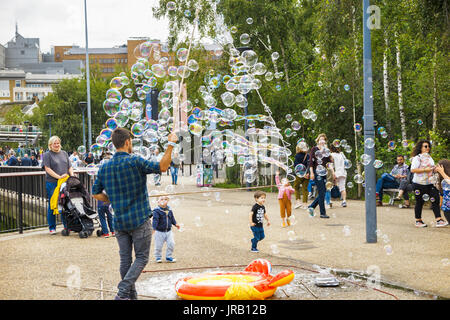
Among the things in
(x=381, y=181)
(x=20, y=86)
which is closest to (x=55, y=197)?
(x=381, y=181)

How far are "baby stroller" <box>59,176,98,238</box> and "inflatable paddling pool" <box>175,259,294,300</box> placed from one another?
495 centimetres

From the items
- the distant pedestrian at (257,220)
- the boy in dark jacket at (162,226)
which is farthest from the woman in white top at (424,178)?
the boy in dark jacket at (162,226)

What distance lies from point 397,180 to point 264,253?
7.73 m

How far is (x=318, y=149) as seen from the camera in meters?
12.2

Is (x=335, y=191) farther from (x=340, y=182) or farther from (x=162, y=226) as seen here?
(x=162, y=226)

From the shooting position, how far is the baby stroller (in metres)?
10.2

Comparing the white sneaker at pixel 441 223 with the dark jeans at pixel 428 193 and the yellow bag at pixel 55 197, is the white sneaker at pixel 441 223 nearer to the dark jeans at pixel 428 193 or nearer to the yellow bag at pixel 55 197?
the dark jeans at pixel 428 193

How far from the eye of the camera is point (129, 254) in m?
5.26

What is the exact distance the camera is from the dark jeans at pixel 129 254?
507 cm

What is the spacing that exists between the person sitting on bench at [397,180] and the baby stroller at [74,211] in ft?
26.1

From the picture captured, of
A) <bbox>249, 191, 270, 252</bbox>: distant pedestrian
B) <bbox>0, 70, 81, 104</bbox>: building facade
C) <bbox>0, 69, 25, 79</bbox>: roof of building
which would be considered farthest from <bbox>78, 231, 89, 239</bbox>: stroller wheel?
<bbox>0, 69, 25, 79</bbox>: roof of building

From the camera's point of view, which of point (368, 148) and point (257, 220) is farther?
point (368, 148)

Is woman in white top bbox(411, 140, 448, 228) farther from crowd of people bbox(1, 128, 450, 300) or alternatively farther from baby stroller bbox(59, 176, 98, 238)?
baby stroller bbox(59, 176, 98, 238)
